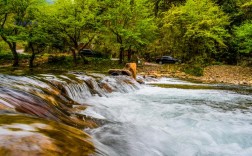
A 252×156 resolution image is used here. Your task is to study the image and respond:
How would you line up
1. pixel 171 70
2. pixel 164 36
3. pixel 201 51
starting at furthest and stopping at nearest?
pixel 164 36
pixel 201 51
pixel 171 70

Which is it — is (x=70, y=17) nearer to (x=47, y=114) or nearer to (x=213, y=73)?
(x=213, y=73)

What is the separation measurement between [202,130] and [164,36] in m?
26.9

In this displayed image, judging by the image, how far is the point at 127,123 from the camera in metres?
7.21

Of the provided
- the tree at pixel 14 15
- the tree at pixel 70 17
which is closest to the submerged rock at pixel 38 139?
the tree at pixel 70 17

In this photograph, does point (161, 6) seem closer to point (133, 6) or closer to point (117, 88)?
point (133, 6)

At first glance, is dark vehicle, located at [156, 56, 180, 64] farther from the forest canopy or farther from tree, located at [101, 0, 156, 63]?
tree, located at [101, 0, 156, 63]

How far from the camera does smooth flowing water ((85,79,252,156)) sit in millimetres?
5559

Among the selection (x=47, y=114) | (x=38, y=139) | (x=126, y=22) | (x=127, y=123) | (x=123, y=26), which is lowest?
(x=127, y=123)

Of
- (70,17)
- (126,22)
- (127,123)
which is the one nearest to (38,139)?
(127,123)

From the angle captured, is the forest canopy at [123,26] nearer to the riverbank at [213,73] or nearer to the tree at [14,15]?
the tree at [14,15]

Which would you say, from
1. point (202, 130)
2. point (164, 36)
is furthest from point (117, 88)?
point (164, 36)

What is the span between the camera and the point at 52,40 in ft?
93.9

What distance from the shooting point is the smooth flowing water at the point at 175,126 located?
5.56 metres

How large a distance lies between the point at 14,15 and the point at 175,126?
24.8m
